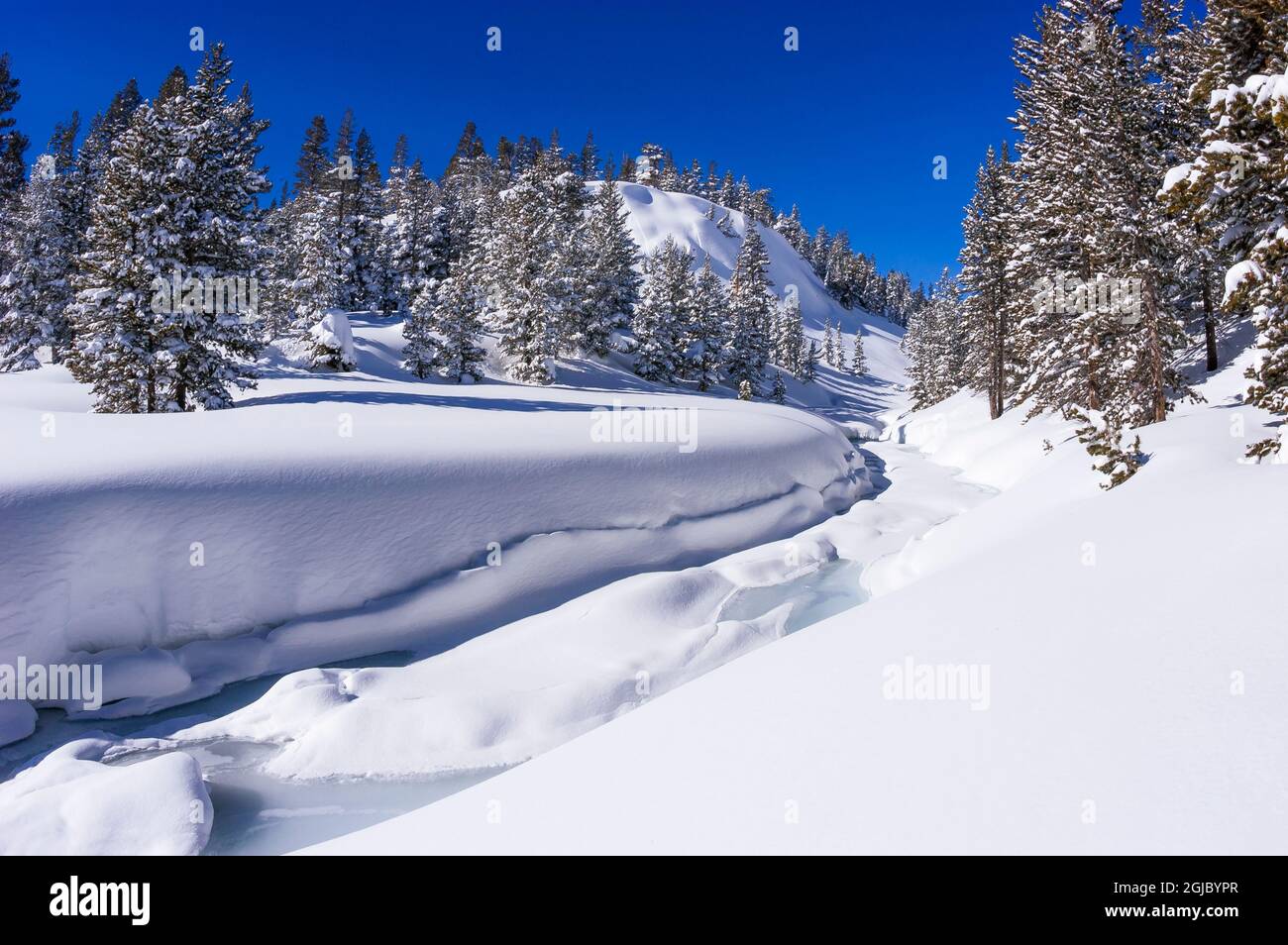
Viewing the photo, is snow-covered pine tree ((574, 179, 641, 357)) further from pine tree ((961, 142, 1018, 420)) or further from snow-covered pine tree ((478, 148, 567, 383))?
pine tree ((961, 142, 1018, 420))

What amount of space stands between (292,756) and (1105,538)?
1013 cm

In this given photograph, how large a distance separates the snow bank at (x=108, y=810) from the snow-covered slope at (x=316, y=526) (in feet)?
7.26

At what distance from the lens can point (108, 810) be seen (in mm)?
5949

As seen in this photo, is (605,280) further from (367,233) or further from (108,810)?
(108,810)

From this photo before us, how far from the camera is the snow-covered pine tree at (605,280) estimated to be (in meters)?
47.2

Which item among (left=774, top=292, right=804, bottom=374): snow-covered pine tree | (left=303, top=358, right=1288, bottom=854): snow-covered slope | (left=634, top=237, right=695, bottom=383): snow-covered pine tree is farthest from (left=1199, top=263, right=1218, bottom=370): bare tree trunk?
(left=774, top=292, right=804, bottom=374): snow-covered pine tree

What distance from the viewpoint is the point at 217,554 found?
958 centimetres

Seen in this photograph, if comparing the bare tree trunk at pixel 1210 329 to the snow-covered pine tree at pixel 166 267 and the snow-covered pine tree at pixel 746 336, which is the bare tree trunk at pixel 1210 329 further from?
the snow-covered pine tree at pixel 166 267
